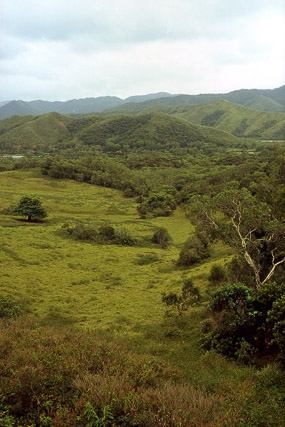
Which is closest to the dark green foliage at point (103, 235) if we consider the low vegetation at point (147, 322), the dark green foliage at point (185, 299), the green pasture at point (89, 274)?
the low vegetation at point (147, 322)

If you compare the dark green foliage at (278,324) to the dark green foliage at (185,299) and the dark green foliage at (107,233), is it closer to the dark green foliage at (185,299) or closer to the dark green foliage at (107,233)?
the dark green foliage at (185,299)

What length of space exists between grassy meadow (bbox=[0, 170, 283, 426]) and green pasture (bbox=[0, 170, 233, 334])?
8cm

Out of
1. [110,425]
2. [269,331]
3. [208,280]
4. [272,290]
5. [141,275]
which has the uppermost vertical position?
[110,425]

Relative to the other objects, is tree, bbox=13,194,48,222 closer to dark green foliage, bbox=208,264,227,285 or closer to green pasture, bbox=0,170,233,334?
green pasture, bbox=0,170,233,334

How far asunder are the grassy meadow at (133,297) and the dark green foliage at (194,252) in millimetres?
1405

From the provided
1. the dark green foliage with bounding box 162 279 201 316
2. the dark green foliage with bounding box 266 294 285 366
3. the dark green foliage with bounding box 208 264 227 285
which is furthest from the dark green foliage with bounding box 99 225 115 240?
the dark green foliage with bounding box 266 294 285 366

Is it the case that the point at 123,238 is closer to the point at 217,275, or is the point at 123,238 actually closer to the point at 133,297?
the point at 133,297

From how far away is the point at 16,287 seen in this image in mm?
24516

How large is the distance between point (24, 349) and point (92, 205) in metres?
74.9

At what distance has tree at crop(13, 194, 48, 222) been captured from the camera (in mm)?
55969

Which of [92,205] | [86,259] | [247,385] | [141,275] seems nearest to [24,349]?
[247,385]

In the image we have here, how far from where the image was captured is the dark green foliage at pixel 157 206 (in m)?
79.2

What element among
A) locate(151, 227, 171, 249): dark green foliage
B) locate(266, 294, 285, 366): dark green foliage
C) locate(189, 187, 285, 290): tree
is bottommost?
locate(151, 227, 171, 249): dark green foliage

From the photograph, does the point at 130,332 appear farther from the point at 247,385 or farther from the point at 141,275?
the point at 141,275
